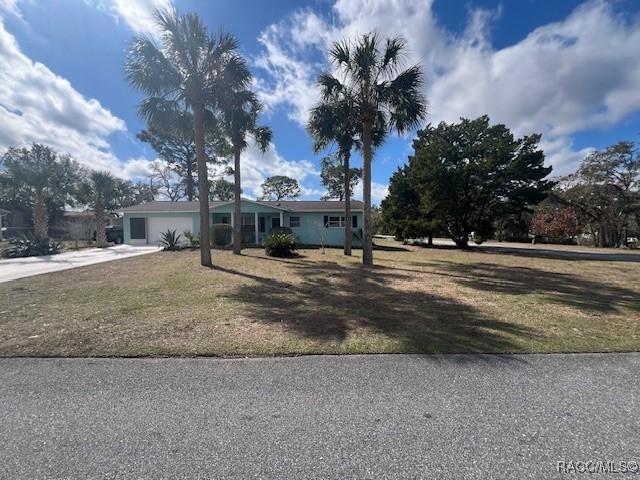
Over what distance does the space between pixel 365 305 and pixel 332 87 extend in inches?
362

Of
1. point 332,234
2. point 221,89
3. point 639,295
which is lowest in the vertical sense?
point 639,295

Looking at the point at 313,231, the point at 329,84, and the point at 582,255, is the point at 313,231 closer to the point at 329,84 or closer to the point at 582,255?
the point at 329,84

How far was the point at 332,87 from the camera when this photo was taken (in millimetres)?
11406

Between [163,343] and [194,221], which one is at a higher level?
[194,221]

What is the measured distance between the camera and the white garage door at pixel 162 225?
72.5 feet

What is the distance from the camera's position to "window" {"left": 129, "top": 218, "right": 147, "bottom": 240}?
22.3 m

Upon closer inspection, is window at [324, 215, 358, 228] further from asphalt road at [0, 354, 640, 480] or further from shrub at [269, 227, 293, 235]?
asphalt road at [0, 354, 640, 480]

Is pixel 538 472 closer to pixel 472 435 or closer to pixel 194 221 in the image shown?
pixel 472 435

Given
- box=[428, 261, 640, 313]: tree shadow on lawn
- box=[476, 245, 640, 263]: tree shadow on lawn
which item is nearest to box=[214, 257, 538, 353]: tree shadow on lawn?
box=[428, 261, 640, 313]: tree shadow on lawn

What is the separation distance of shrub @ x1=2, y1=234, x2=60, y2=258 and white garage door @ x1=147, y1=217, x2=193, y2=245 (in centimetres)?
628

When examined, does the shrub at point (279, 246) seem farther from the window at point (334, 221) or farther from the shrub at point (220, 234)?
the window at point (334, 221)

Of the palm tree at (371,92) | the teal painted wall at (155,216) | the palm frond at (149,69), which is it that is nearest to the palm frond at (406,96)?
the palm tree at (371,92)

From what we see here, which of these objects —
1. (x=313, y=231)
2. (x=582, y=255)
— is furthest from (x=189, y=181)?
(x=582, y=255)

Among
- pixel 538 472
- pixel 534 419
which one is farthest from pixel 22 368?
pixel 534 419
